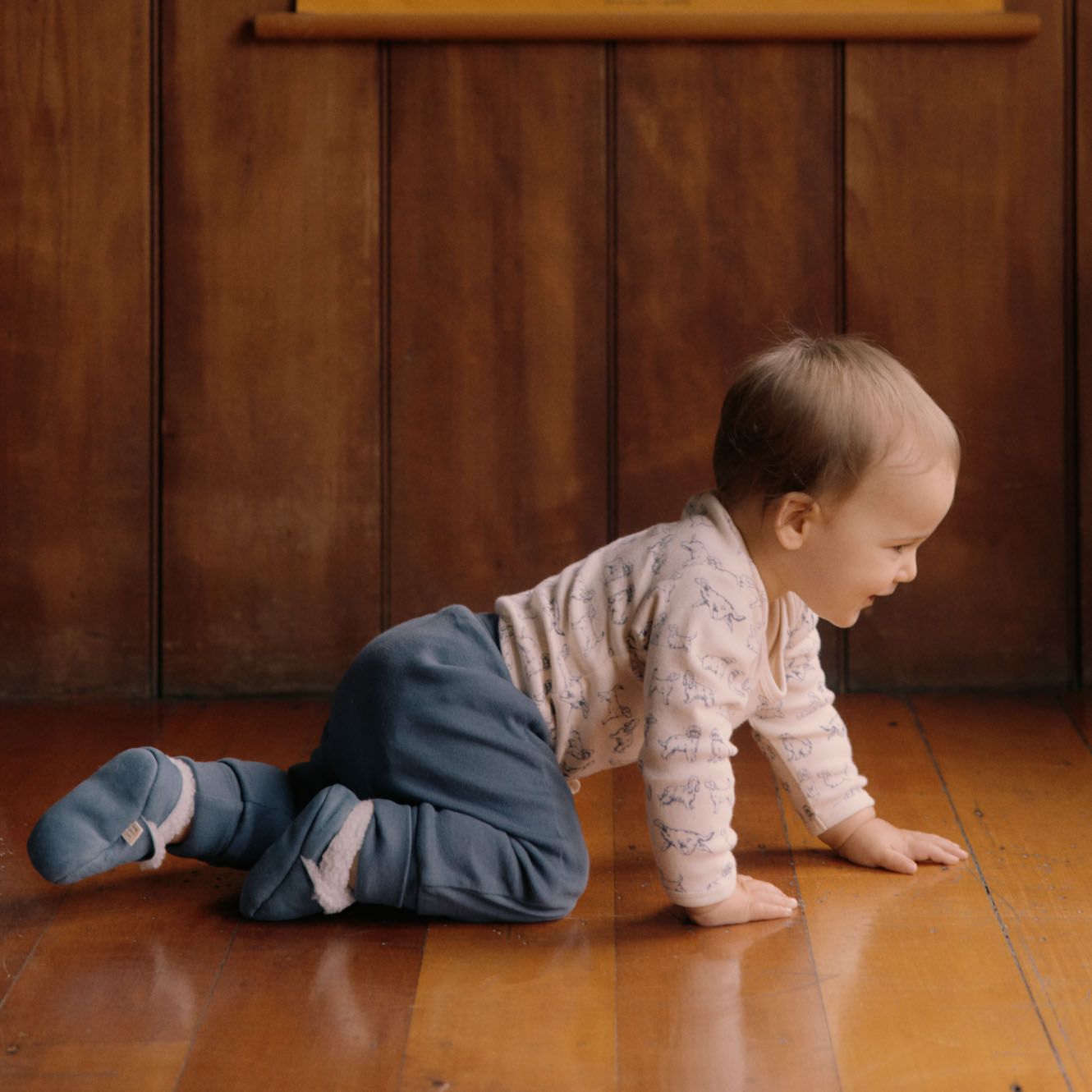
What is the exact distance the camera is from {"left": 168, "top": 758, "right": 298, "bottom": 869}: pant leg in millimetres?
1050

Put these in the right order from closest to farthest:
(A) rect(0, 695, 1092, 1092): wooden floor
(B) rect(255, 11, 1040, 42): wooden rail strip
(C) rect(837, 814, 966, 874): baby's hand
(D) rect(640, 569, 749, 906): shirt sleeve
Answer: (A) rect(0, 695, 1092, 1092): wooden floor, (D) rect(640, 569, 749, 906): shirt sleeve, (C) rect(837, 814, 966, 874): baby's hand, (B) rect(255, 11, 1040, 42): wooden rail strip

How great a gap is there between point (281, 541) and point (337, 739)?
1.71ft

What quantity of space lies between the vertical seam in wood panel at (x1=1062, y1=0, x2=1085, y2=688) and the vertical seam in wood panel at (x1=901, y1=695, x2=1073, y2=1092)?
0.65ft

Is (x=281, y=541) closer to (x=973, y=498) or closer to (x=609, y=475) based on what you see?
(x=609, y=475)

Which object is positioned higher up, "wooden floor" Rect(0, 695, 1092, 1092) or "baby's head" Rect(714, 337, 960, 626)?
"baby's head" Rect(714, 337, 960, 626)

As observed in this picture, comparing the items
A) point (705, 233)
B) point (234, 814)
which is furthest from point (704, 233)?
point (234, 814)

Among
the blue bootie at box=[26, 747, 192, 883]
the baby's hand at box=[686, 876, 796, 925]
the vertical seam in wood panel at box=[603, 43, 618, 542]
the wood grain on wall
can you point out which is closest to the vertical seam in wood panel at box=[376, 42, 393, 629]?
the wood grain on wall

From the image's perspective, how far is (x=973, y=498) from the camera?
1.57m

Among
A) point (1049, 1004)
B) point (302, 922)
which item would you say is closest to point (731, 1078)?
point (1049, 1004)

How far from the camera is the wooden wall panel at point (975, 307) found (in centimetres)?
152

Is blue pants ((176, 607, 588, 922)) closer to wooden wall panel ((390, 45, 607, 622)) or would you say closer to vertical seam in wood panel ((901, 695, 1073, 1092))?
vertical seam in wood panel ((901, 695, 1073, 1092))

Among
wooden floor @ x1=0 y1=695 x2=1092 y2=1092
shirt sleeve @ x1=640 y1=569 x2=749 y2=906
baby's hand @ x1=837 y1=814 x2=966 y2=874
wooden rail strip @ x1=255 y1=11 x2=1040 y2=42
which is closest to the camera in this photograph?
wooden floor @ x1=0 y1=695 x2=1092 y2=1092

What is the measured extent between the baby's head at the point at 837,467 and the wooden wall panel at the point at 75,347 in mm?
768

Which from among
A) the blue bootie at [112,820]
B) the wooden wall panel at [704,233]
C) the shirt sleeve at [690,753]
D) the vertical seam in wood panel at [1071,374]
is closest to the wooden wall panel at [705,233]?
the wooden wall panel at [704,233]
